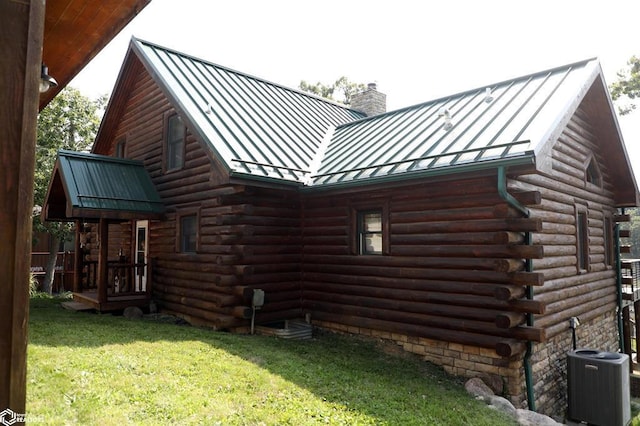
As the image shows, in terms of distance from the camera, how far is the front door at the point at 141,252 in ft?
45.2

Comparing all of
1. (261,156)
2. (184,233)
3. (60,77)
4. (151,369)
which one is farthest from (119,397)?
(184,233)

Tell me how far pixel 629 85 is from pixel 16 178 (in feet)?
91.9

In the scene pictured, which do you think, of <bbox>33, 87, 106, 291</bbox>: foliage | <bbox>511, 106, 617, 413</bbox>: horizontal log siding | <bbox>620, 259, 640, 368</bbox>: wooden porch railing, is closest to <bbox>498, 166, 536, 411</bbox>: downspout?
<bbox>511, 106, 617, 413</bbox>: horizontal log siding

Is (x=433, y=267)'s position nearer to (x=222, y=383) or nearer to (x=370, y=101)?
(x=222, y=383)

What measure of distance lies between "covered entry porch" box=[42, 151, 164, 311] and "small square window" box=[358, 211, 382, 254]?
6090 mm

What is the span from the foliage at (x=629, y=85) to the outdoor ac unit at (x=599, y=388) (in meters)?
20.1

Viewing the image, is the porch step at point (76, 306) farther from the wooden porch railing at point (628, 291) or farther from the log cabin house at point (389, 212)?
the wooden porch railing at point (628, 291)

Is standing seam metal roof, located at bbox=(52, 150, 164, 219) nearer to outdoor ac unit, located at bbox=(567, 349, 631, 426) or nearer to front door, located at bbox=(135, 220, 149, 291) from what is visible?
front door, located at bbox=(135, 220, 149, 291)

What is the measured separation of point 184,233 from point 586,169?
1094cm

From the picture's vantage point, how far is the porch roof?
11508 millimetres

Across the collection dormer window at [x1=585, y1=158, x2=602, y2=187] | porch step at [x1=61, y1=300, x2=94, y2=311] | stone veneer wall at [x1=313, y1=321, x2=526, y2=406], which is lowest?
stone veneer wall at [x1=313, y1=321, x2=526, y2=406]

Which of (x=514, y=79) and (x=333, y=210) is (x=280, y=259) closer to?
(x=333, y=210)

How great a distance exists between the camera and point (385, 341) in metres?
9.68

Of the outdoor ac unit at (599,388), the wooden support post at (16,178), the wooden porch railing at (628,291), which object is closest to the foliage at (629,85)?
the wooden porch railing at (628,291)
